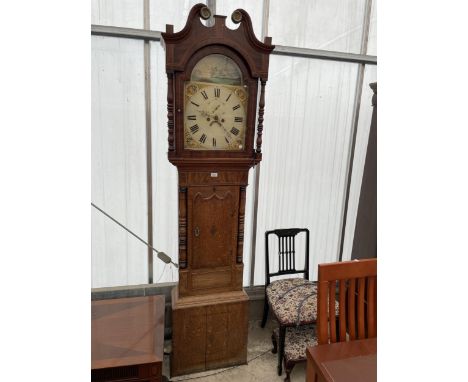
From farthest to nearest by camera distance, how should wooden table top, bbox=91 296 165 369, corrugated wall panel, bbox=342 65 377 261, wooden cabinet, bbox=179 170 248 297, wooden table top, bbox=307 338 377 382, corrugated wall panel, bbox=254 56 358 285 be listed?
corrugated wall panel, bbox=342 65 377 261, corrugated wall panel, bbox=254 56 358 285, wooden cabinet, bbox=179 170 248 297, wooden table top, bbox=91 296 165 369, wooden table top, bbox=307 338 377 382

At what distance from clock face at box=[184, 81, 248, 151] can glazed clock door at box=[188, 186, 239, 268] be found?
289 mm

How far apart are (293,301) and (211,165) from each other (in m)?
1.15

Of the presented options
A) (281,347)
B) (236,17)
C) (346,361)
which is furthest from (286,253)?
(236,17)

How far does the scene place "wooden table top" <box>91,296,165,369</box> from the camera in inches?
68.6

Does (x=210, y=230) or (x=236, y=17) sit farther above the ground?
(x=236, y=17)

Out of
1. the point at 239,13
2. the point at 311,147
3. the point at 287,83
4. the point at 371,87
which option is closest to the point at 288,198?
the point at 311,147

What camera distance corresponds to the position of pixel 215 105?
1.97m

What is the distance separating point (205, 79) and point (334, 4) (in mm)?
1508

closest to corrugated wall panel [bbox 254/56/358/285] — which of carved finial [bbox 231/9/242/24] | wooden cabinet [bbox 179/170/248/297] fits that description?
wooden cabinet [bbox 179/170/248/297]

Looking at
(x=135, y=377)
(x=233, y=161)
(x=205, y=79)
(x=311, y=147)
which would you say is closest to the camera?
(x=135, y=377)

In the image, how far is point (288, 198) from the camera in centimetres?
288

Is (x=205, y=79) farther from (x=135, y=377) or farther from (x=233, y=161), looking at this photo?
(x=135, y=377)

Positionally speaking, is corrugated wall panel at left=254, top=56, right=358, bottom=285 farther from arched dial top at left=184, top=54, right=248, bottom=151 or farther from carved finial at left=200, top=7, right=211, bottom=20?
carved finial at left=200, top=7, right=211, bottom=20

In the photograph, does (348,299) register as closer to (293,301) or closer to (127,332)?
(293,301)
